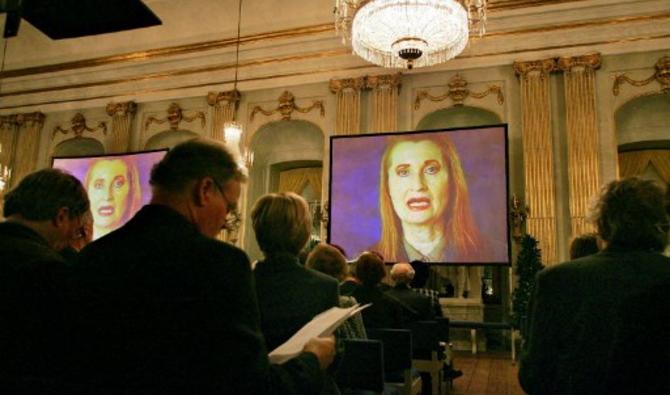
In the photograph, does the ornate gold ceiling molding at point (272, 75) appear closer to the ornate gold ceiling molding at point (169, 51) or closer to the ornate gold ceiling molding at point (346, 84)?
the ornate gold ceiling molding at point (346, 84)

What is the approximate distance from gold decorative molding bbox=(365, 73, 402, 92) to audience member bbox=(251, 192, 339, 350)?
286 inches

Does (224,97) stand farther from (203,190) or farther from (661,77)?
(203,190)

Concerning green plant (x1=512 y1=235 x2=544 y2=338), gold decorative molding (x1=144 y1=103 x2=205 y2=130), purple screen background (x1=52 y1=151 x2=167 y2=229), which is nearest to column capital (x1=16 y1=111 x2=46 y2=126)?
purple screen background (x1=52 y1=151 x2=167 y2=229)

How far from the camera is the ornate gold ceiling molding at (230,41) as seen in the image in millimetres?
8000

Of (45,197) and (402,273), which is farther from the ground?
(45,197)

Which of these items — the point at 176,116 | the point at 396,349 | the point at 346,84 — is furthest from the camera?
the point at 176,116

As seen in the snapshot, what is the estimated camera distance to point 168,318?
938 millimetres

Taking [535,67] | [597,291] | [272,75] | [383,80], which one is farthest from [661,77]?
[597,291]

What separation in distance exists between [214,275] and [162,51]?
10.2 metres

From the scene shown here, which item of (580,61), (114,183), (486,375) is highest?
(580,61)

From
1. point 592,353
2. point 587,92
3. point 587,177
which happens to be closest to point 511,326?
point 587,177

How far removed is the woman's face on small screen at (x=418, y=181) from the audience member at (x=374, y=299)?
15.7 ft

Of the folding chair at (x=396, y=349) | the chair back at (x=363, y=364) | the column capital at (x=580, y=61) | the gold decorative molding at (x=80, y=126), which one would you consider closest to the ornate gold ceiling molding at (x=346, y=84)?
the column capital at (x=580, y=61)

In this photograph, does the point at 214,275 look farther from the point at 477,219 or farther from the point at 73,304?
the point at 477,219
